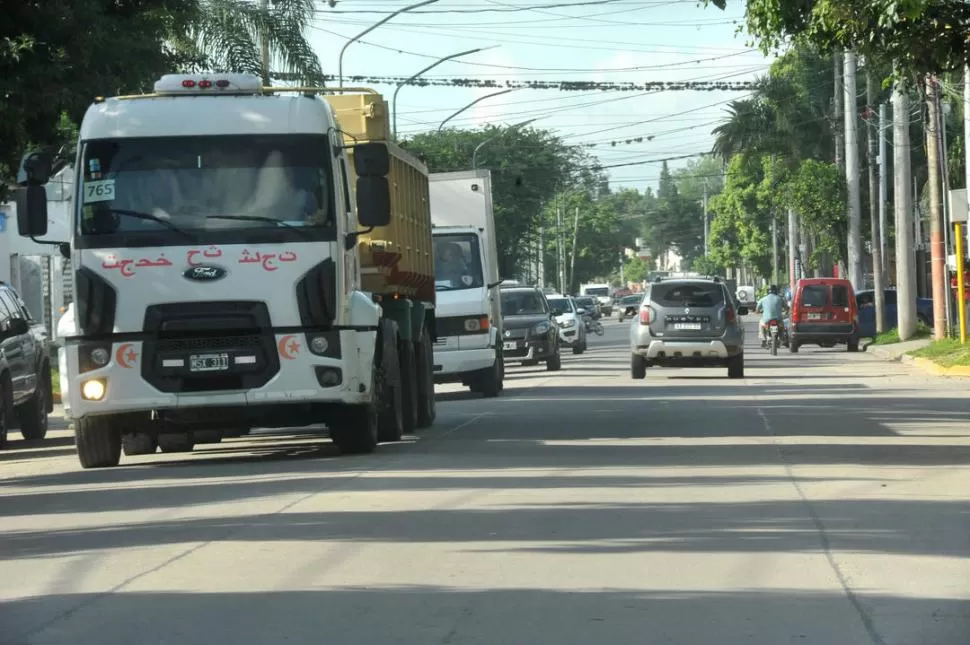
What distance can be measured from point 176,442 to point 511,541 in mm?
9084

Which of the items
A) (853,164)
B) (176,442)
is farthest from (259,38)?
(853,164)

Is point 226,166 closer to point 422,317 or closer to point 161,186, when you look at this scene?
point 161,186

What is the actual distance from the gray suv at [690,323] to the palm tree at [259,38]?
8070 millimetres

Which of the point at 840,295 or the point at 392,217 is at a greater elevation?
the point at 392,217

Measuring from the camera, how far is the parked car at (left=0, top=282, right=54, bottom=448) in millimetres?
20594

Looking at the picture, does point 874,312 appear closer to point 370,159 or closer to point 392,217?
point 392,217

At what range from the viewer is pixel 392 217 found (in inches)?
749

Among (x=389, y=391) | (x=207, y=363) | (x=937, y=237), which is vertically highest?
(x=937, y=237)

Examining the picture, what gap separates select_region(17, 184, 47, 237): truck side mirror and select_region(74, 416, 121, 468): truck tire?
5.70 ft

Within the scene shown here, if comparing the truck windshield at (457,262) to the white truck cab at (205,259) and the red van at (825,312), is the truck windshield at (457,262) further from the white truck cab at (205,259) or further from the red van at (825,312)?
the red van at (825,312)

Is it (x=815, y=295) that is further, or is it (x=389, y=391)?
(x=815, y=295)

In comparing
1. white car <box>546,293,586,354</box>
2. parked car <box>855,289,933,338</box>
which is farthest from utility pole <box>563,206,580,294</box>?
parked car <box>855,289,933,338</box>

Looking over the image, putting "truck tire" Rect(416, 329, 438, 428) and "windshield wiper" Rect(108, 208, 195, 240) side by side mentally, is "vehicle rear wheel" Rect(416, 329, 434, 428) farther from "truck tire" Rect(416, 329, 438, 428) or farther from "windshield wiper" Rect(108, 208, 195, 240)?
"windshield wiper" Rect(108, 208, 195, 240)

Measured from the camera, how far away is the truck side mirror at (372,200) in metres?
16.1
